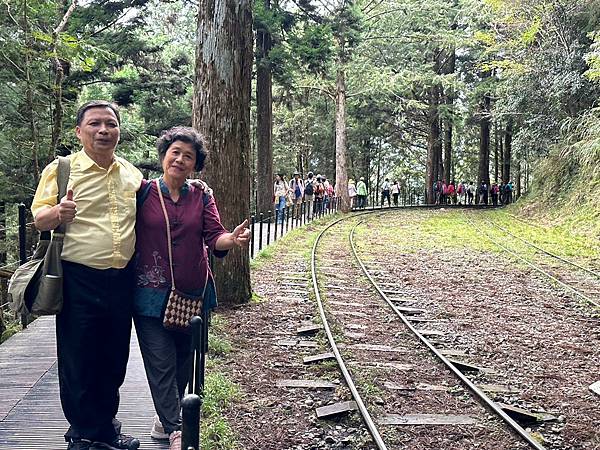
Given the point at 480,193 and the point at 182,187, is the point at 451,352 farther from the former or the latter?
the point at 480,193

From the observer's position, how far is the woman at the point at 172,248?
12.6ft

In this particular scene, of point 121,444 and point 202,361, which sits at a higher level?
point 202,361

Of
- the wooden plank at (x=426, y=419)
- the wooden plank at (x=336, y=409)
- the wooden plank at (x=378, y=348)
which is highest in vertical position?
the wooden plank at (x=378, y=348)

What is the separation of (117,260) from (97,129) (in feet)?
2.31

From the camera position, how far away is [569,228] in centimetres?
2098

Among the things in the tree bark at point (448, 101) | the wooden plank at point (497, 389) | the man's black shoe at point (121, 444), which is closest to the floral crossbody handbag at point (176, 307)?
the man's black shoe at point (121, 444)

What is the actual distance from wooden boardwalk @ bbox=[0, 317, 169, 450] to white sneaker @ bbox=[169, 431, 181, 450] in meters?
0.26

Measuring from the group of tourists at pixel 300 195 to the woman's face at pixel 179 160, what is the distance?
1580 cm

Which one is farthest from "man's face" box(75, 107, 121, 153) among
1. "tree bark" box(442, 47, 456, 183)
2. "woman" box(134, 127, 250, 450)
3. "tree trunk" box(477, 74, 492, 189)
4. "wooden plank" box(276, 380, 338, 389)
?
"tree trunk" box(477, 74, 492, 189)

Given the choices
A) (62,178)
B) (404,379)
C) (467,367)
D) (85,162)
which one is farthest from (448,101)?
(62,178)

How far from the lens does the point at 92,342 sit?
3643mm

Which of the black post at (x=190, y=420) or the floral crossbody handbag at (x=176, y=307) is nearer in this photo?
the black post at (x=190, y=420)

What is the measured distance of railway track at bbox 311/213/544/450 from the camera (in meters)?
5.36

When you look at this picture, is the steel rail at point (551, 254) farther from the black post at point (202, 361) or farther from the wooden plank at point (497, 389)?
the black post at point (202, 361)
